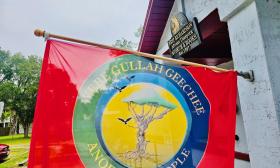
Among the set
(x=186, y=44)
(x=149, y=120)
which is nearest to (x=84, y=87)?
(x=149, y=120)

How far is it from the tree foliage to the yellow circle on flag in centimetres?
3164

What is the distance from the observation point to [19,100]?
97.8 feet

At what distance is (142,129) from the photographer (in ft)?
7.47

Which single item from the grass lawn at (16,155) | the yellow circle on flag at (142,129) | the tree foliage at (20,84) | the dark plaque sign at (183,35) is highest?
the tree foliage at (20,84)

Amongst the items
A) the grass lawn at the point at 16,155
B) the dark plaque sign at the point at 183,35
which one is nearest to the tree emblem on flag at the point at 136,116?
the dark plaque sign at the point at 183,35

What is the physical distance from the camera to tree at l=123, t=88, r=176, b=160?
223 cm

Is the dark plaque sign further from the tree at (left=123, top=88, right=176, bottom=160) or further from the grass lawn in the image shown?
the grass lawn

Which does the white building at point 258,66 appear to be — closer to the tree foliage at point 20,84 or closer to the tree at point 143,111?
the tree at point 143,111

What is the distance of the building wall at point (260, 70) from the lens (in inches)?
88.4

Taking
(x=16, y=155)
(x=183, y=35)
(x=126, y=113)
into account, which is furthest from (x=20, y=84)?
(x=126, y=113)

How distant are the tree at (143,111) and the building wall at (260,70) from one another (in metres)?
0.95

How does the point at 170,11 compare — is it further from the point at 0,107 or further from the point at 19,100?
the point at 19,100

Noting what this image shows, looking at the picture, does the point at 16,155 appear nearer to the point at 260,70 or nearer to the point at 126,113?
the point at 126,113

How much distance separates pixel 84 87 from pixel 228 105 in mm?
1665
